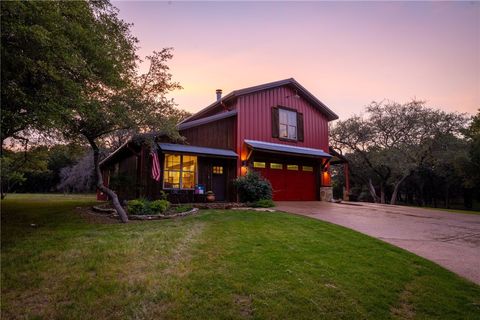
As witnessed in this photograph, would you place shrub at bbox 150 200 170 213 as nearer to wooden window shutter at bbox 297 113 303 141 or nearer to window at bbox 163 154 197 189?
window at bbox 163 154 197 189

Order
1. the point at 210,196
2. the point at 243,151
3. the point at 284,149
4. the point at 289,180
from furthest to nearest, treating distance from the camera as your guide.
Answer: the point at 289,180 < the point at 284,149 < the point at 243,151 < the point at 210,196

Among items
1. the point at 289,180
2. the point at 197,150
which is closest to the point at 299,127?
the point at 289,180

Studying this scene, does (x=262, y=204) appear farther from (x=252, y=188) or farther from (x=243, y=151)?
(x=243, y=151)

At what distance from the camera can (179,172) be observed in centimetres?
1227

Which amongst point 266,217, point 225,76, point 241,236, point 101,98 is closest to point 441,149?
point 225,76

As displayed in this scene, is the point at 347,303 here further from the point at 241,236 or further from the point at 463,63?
the point at 463,63

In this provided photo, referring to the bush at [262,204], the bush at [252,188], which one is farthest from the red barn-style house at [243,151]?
the bush at [262,204]

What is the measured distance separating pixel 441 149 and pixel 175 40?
1028 inches

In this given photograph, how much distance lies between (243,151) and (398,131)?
1933 centimetres

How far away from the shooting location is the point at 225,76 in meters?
18.6

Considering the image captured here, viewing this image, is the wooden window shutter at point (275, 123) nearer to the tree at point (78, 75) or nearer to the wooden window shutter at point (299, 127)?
the wooden window shutter at point (299, 127)

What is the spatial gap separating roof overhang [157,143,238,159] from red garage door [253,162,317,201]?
2.18m

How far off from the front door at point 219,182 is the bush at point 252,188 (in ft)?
3.73

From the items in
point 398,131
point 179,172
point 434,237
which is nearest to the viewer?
point 434,237
